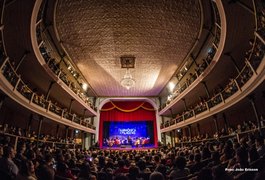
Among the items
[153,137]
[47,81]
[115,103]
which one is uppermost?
[115,103]

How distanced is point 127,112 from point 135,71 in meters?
8.03

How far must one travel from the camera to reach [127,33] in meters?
10.4

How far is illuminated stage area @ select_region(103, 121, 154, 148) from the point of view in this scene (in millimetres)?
19906

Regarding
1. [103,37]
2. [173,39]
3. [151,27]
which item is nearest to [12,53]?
[103,37]

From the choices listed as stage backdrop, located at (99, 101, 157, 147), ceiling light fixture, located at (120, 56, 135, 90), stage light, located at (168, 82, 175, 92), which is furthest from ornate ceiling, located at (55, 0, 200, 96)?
stage backdrop, located at (99, 101, 157, 147)

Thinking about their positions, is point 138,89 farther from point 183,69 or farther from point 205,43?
point 205,43

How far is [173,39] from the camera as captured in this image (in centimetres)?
1094

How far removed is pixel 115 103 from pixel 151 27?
45.0 feet

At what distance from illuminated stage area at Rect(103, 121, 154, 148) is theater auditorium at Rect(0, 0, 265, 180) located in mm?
3781

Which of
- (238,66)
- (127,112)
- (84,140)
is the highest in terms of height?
(127,112)

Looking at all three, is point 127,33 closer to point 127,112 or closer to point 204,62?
point 204,62

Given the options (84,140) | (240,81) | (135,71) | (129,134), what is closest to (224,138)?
(240,81)

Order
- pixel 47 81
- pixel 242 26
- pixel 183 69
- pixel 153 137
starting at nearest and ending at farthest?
pixel 242 26 < pixel 47 81 < pixel 183 69 < pixel 153 137

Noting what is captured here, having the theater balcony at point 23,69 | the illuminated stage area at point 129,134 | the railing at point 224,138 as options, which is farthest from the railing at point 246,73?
the theater balcony at point 23,69
